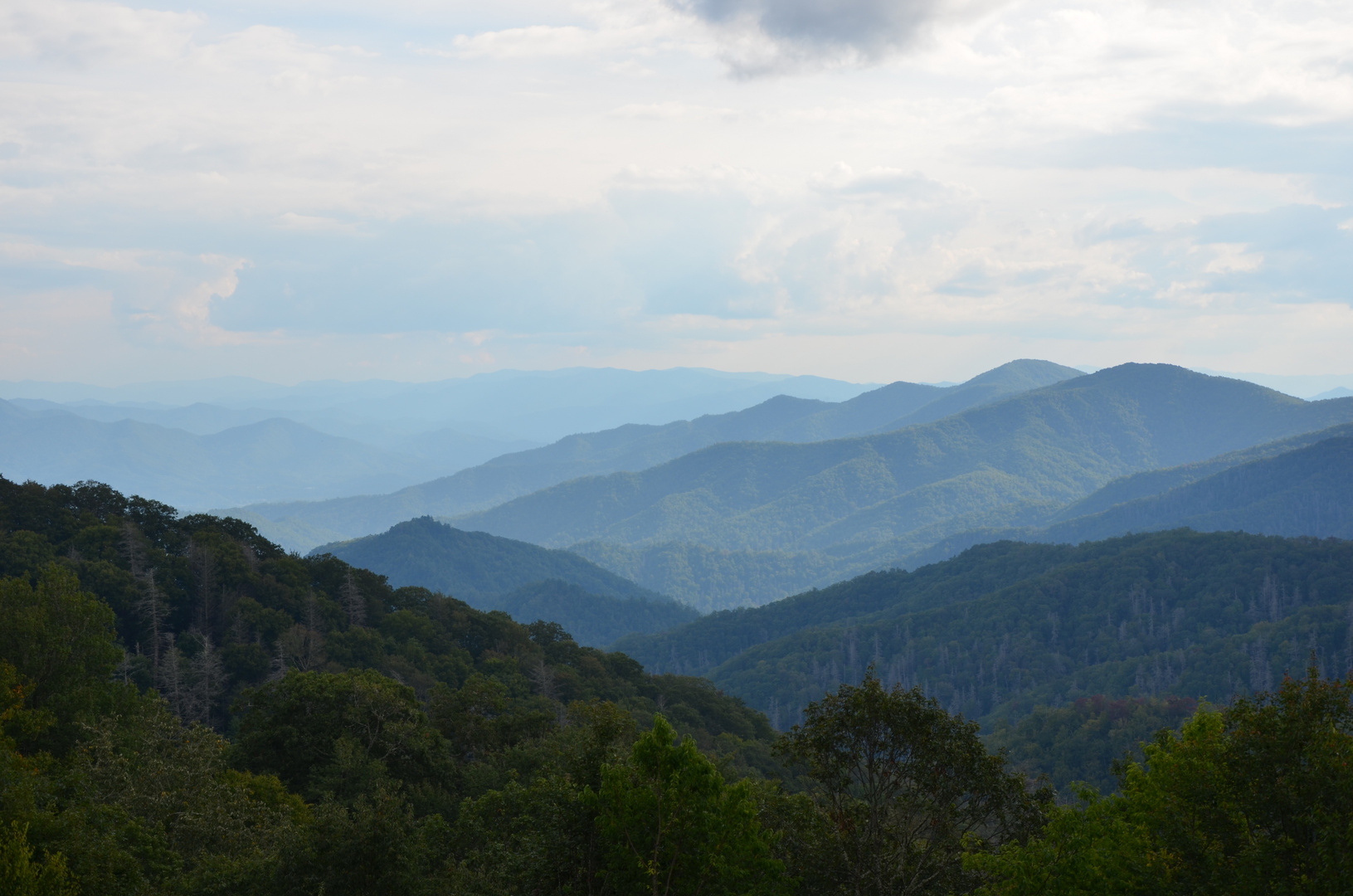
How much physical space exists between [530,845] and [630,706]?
68.3 metres

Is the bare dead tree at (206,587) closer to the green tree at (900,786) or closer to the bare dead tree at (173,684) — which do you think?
the bare dead tree at (173,684)

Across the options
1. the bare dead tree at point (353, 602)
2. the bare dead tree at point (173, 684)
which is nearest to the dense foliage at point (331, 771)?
the bare dead tree at point (173, 684)

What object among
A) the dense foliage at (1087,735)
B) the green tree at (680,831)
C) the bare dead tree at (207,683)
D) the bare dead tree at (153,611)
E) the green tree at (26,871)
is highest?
the bare dead tree at (153,611)

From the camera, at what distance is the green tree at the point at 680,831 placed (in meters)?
21.2

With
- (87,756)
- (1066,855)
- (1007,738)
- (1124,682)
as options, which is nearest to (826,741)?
(1066,855)

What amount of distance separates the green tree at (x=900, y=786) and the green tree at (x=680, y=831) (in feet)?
12.0

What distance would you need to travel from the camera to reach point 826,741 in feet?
83.3

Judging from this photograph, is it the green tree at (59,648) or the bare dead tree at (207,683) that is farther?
the bare dead tree at (207,683)

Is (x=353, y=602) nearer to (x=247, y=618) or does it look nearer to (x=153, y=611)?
(x=247, y=618)

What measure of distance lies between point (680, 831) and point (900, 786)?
Result: 23.9 feet

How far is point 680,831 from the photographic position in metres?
21.3

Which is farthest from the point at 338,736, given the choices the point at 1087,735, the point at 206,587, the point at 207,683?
the point at 1087,735

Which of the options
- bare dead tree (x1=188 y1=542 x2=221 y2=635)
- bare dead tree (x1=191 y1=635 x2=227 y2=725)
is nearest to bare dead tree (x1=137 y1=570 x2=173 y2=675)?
bare dead tree (x1=191 y1=635 x2=227 y2=725)

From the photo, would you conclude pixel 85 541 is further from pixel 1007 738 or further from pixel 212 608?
pixel 1007 738
